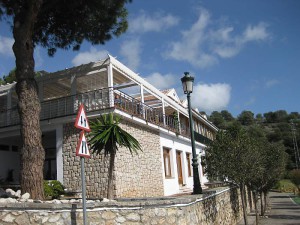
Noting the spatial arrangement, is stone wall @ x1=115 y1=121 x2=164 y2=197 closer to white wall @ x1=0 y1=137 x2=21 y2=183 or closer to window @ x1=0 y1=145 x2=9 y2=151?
white wall @ x1=0 y1=137 x2=21 y2=183

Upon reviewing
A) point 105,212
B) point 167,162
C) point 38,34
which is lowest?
point 105,212

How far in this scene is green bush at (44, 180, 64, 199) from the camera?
11.9 m

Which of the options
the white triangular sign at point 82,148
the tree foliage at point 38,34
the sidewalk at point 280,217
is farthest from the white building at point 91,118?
the white triangular sign at point 82,148

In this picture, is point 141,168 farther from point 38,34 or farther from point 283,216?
point 283,216

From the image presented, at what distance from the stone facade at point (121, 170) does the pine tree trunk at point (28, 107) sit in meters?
3.63

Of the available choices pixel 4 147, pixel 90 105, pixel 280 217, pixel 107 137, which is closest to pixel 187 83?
pixel 107 137

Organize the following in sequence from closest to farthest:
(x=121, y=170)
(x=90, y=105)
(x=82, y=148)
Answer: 1. (x=82, y=148)
2. (x=121, y=170)
3. (x=90, y=105)

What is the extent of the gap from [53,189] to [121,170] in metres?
2.75

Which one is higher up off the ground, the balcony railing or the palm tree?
the balcony railing

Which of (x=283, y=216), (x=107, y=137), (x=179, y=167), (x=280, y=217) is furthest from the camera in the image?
(x=179, y=167)

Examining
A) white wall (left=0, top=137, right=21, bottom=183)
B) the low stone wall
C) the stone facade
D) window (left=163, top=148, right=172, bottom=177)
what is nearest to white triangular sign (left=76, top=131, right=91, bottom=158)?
the low stone wall

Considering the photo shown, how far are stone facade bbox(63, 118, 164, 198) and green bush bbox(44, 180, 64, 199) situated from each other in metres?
0.65

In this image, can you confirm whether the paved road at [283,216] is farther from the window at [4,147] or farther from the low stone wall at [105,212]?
the window at [4,147]

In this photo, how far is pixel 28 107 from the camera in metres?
10.4
